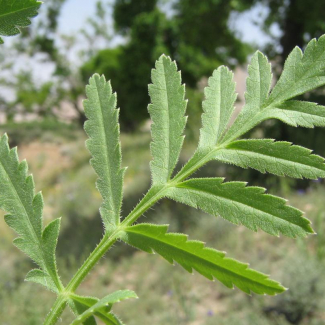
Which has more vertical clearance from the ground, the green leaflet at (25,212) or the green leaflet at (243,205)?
the green leaflet at (25,212)

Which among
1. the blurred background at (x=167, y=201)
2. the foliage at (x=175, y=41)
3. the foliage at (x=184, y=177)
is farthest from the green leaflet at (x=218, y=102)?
the foliage at (x=175, y=41)

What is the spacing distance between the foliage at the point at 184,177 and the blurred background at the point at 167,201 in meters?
4.08

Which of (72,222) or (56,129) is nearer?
(72,222)

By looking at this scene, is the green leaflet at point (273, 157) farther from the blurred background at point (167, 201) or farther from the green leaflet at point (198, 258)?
the blurred background at point (167, 201)

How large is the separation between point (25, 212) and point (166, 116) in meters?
0.22

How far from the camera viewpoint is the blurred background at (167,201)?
17.6ft

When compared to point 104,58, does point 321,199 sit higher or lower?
lower

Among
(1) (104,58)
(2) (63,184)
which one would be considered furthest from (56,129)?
(2) (63,184)

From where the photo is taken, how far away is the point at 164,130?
58 centimetres

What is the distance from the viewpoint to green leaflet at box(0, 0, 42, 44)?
47 centimetres

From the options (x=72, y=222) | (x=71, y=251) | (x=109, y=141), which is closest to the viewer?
(x=109, y=141)

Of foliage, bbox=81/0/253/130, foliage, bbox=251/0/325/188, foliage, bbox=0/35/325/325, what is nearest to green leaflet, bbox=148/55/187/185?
foliage, bbox=0/35/325/325

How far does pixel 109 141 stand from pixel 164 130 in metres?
0.07

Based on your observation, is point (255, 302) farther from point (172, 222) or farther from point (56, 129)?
point (56, 129)
